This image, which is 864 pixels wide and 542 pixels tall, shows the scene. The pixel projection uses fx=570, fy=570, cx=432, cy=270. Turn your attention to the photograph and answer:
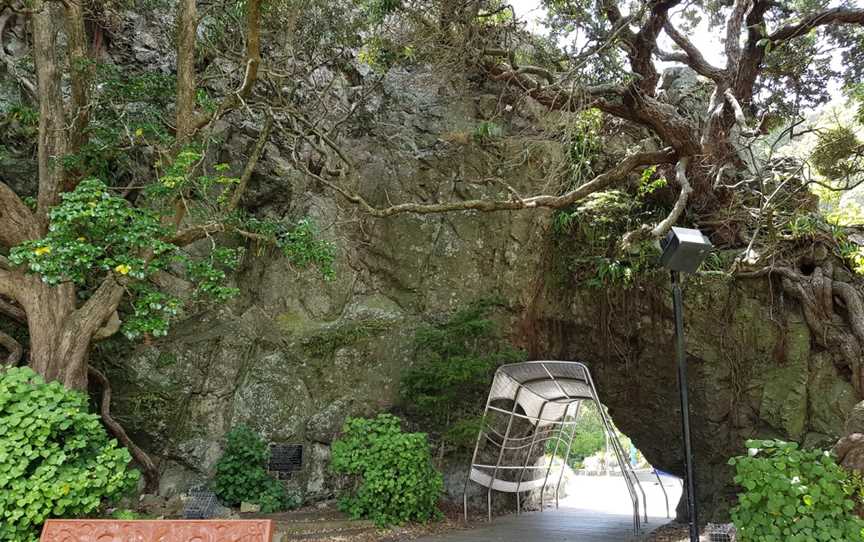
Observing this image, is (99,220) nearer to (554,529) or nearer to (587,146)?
(554,529)

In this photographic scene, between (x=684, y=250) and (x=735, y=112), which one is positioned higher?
A: (x=735, y=112)

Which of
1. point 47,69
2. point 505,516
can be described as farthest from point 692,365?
point 47,69

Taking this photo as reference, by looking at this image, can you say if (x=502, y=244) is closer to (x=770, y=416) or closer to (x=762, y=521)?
(x=770, y=416)

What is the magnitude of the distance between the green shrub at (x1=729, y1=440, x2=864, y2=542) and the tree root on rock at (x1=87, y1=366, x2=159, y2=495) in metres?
6.82

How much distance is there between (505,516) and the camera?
9891 mm

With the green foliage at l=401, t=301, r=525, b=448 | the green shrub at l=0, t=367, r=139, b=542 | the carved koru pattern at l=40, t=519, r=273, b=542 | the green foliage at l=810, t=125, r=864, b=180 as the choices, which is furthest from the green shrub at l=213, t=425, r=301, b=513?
the green foliage at l=810, t=125, r=864, b=180

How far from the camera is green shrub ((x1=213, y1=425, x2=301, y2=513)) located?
764 cm

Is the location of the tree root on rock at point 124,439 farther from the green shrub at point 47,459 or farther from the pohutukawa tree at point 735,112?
the pohutukawa tree at point 735,112

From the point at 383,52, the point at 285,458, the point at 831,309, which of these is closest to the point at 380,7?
the point at 383,52

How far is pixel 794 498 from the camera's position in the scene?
12.5 ft

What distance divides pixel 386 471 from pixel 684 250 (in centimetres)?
466

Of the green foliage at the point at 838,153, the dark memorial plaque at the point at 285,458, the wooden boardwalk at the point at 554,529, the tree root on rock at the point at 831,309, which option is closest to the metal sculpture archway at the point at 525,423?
the wooden boardwalk at the point at 554,529

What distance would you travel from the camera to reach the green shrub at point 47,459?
171 inches

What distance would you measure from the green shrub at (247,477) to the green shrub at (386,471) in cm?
99
